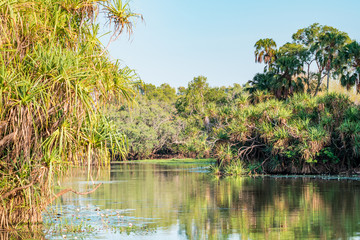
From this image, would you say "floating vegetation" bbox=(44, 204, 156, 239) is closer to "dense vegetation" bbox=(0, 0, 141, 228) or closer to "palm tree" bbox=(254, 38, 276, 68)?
"dense vegetation" bbox=(0, 0, 141, 228)

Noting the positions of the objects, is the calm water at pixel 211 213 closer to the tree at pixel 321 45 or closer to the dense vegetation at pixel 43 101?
the dense vegetation at pixel 43 101

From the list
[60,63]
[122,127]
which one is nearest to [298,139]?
[60,63]

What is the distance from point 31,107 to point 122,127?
58.4m

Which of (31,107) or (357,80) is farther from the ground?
(357,80)

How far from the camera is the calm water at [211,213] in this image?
12.4m

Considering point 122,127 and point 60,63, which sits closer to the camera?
point 60,63

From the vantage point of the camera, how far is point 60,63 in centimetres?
1176

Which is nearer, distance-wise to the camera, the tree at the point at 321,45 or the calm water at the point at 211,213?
the calm water at the point at 211,213

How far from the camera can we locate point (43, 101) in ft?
37.4

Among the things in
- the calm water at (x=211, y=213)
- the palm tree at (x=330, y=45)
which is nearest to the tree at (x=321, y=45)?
the palm tree at (x=330, y=45)

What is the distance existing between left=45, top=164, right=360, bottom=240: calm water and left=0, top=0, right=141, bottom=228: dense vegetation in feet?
2.62

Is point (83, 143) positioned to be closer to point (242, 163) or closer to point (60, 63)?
point (60, 63)

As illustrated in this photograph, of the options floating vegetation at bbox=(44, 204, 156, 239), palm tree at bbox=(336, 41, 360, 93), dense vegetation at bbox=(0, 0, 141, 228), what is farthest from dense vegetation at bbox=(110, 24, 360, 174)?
dense vegetation at bbox=(0, 0, 141, 228)

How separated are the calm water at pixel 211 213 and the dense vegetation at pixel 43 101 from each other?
0.80 m
